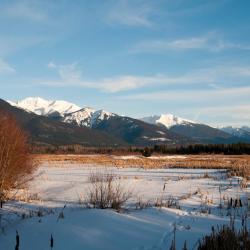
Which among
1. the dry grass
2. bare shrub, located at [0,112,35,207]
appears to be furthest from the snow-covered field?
the dry grass

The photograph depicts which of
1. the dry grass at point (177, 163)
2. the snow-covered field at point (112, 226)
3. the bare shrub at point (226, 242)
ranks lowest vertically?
the snow-covered field at point (112, 226)

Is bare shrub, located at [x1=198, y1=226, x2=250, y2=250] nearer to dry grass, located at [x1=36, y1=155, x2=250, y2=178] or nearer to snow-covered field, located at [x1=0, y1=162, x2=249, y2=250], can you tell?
snow-covered field, located at [x1=0, y1=162, x2=249, y2=250]

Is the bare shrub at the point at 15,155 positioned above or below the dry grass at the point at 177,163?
above

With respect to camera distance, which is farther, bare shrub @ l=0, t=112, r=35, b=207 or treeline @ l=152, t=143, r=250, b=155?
treeline @ l=152, t=143, r=250, b=155

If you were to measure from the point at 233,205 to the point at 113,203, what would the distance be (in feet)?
11.5

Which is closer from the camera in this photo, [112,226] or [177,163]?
[112,226]

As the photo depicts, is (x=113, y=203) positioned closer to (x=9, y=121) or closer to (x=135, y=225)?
(x=135, y=225)

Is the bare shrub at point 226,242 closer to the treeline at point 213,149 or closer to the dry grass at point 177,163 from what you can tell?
the dry grass at point 177,163

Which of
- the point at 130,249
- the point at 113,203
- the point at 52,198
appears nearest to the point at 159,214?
the point at 113,203

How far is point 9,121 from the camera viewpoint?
665 inches

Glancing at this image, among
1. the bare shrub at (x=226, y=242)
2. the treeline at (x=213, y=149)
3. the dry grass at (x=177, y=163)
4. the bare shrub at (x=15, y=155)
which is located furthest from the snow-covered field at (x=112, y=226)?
the treeline at (x=213, y=149)

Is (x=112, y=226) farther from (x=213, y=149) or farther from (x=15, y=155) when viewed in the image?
(x=213, y=149)

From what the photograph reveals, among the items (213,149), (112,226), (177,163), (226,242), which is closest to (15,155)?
(112,226)

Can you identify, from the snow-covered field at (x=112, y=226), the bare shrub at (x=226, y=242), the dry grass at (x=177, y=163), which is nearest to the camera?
the bare shrub at (x=226, y=242)
